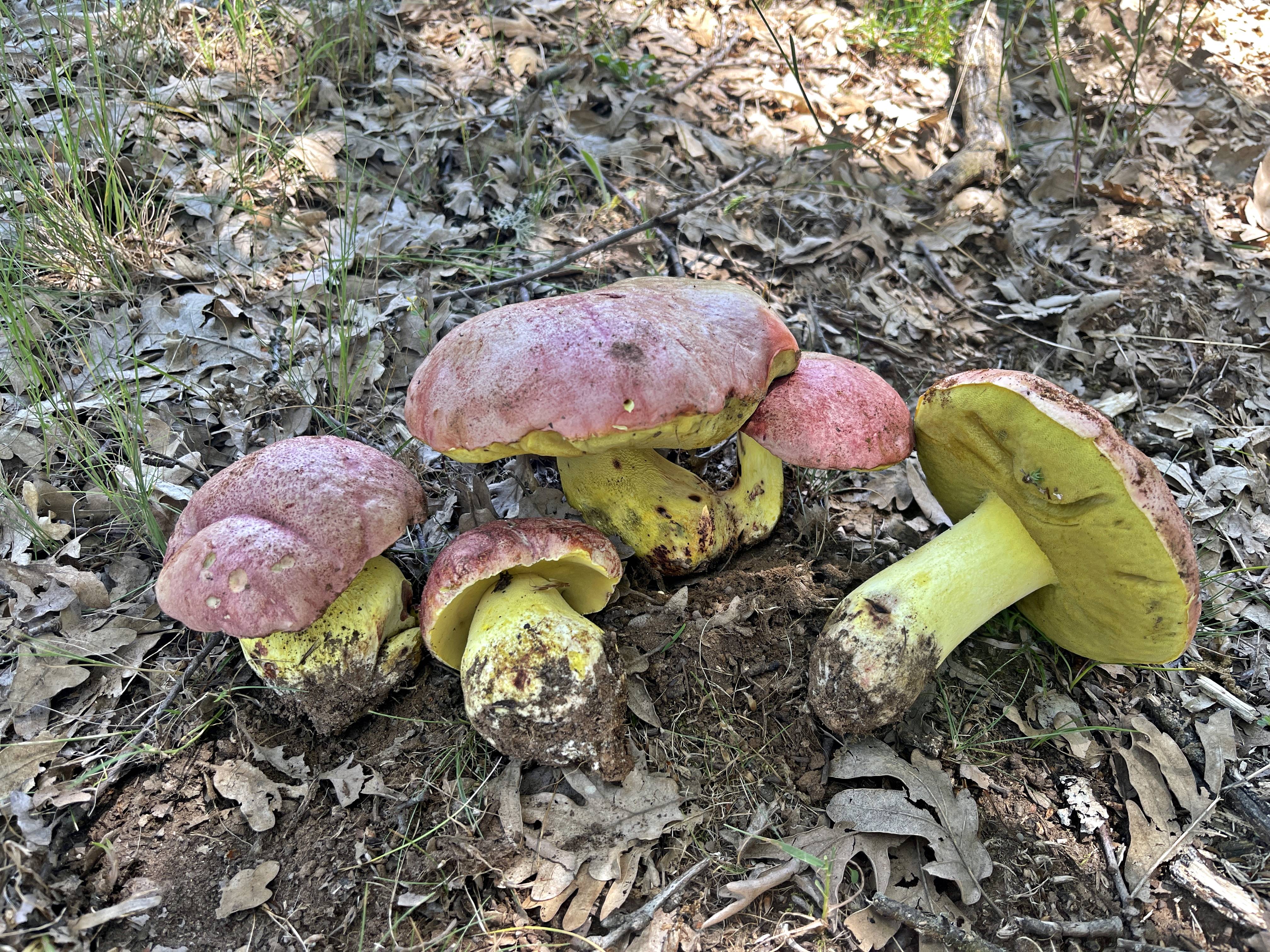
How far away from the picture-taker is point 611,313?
2084mm

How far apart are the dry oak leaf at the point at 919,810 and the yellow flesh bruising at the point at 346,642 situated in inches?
52.0

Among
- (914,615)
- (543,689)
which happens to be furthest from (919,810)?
(543,689)

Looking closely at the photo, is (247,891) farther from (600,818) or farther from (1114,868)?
(1114,868)

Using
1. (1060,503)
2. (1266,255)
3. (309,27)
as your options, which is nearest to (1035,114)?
(1266,255)

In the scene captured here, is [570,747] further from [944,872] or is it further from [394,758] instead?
[944,872]

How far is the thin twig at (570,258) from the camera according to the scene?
3.43m

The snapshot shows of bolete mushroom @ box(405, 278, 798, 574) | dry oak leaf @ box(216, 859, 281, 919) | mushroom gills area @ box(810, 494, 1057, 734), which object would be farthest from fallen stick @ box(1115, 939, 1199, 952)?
dry oak leaf @ box(216, 859, 281, 919)

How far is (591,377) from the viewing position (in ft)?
6.35

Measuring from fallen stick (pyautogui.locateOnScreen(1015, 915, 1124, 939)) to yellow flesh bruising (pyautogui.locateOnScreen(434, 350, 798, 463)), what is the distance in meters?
1.48

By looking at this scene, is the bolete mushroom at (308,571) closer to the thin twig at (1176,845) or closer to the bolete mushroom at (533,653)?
the bolete mushroom at (533,653)

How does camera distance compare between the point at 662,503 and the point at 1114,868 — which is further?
the point at 662,503

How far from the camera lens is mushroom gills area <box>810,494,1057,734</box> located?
2.18 metres

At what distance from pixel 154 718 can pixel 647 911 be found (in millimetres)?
1506

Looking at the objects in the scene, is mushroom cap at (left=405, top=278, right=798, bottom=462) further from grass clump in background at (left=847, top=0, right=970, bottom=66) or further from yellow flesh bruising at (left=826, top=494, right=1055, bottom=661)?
grass clump in background at (left=847, top=0, right=970, bottom=66)
